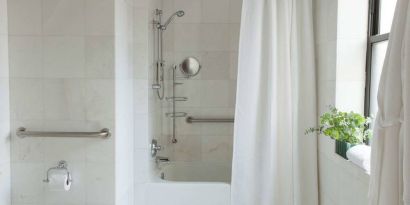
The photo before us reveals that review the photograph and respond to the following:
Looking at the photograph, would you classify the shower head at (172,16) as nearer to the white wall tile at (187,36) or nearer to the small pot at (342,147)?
the white wall tile at (187,36)

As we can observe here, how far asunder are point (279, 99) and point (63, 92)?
134cm

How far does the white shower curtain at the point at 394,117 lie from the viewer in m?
1.00

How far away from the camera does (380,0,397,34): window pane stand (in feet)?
5.90

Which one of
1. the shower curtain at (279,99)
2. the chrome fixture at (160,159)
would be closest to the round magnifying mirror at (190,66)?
the chrome fixture at (160,159)

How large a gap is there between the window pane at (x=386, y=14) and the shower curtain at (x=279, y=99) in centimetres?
Answer: 44

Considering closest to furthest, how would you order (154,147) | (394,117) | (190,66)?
1. (394,117)
2. (154,147)
3. (190,66)

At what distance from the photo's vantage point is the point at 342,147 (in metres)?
1.80

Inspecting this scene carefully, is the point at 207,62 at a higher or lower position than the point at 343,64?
higher

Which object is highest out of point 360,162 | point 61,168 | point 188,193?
point 360,162

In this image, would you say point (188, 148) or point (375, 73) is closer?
point (375, 73)

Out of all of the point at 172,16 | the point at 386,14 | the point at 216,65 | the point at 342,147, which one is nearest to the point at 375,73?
the point at 386,14

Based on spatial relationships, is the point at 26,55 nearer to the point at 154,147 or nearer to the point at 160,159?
the point at 154,147

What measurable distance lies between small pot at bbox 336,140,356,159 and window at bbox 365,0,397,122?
0.24 meters

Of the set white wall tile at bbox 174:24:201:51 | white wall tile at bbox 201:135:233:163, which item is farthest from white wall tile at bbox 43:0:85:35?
white wall tile at bbox 201:135:233:163
